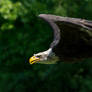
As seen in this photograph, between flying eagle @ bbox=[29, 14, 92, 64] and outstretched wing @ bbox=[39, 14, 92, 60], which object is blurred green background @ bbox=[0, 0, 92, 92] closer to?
flying eagle @ bbox=[29, 14, 92, 64]

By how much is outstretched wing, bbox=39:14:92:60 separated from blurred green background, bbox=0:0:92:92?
3040 millimetres

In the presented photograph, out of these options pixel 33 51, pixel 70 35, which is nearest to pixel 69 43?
pixel 70 35

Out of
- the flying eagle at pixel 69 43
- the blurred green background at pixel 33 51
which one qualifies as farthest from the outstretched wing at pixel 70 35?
the blurred green background at pixel 33 51

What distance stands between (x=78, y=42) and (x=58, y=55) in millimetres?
454

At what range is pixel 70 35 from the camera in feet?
19.6

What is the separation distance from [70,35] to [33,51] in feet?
14.1

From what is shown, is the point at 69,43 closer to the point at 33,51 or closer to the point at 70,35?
the point at 70,35

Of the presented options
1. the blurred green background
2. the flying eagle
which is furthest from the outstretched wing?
the blurred green background

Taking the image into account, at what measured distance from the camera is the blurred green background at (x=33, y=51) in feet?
32.0

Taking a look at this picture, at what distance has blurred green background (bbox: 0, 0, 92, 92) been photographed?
9.74 meters

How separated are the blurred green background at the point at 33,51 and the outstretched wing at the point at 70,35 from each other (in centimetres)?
304

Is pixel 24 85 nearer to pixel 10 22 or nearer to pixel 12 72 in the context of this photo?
pixel 12 72

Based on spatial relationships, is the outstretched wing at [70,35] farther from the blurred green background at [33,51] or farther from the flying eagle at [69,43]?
the blurred green background at [33,51]

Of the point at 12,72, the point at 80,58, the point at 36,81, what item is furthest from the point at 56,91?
the point at 80,58
